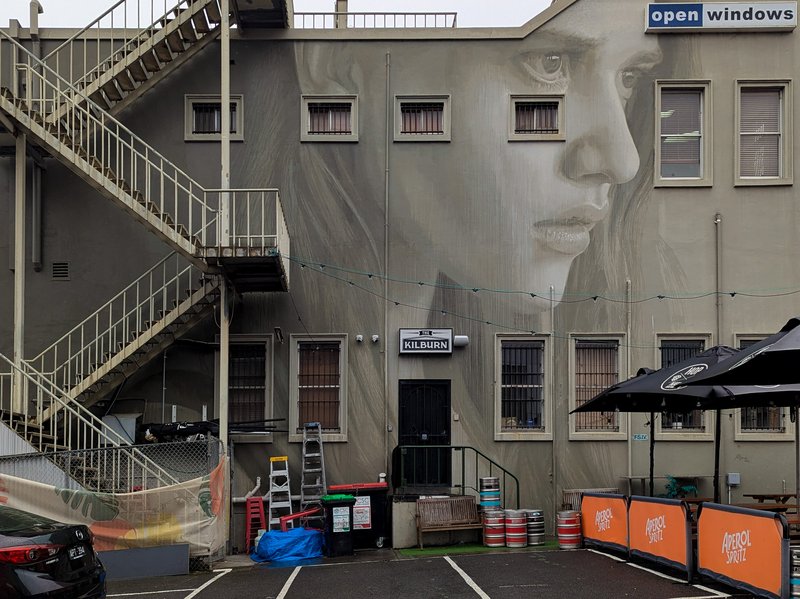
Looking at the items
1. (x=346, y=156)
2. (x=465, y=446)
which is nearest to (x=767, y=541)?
(x=465, y=446)

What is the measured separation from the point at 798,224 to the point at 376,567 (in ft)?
32.8

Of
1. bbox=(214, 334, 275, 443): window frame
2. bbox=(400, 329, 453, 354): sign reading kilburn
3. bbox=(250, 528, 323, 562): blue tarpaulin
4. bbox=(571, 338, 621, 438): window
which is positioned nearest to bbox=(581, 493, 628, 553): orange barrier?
bbox=(571, 338, 621, 438): window

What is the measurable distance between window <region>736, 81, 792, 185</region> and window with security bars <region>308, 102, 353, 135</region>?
710 cm

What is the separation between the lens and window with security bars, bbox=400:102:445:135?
18.1 meters

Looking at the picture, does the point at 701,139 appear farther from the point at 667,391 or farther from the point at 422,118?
the point at 667,391

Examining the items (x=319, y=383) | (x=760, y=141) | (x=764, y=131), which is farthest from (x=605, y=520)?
(x=764, y=131)

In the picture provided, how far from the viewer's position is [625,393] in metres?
14.1

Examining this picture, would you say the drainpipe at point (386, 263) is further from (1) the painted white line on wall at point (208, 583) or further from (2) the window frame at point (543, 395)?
Answer: (1) the painted white line on wall at point (208, 583)

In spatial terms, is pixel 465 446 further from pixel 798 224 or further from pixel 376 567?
→ pixel 798 224

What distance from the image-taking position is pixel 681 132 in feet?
59.6

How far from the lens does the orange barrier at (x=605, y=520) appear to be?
13422 millimetres

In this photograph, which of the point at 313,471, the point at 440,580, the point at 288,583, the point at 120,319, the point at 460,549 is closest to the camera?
the point at 440,580

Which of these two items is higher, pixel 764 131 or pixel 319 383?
pixel 764 131

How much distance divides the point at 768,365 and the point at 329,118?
34.5 feet
